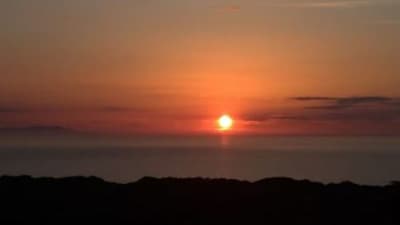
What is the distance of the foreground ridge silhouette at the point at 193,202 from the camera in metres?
23.5

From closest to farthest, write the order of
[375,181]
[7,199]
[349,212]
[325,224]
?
[325,224] → [349,212] → [7,199] → [375,181]

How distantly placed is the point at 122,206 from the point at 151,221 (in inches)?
91.8

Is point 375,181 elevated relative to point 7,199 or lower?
elevated

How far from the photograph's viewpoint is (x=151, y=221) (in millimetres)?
23047

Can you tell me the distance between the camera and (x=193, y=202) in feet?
83.4

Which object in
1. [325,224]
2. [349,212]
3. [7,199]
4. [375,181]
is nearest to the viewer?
[325,224]

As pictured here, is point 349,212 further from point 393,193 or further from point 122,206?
point 122,206

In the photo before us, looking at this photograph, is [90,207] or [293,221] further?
[90,207]

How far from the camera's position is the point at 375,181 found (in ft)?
387

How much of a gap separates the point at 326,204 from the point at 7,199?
31.6ft

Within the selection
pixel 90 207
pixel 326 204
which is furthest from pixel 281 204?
pixel 90 207

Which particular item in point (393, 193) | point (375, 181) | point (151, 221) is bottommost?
point (151, 221)

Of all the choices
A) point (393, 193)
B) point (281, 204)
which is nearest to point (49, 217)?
point (281, 204)

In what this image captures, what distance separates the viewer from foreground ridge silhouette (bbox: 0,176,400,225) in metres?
23.5
